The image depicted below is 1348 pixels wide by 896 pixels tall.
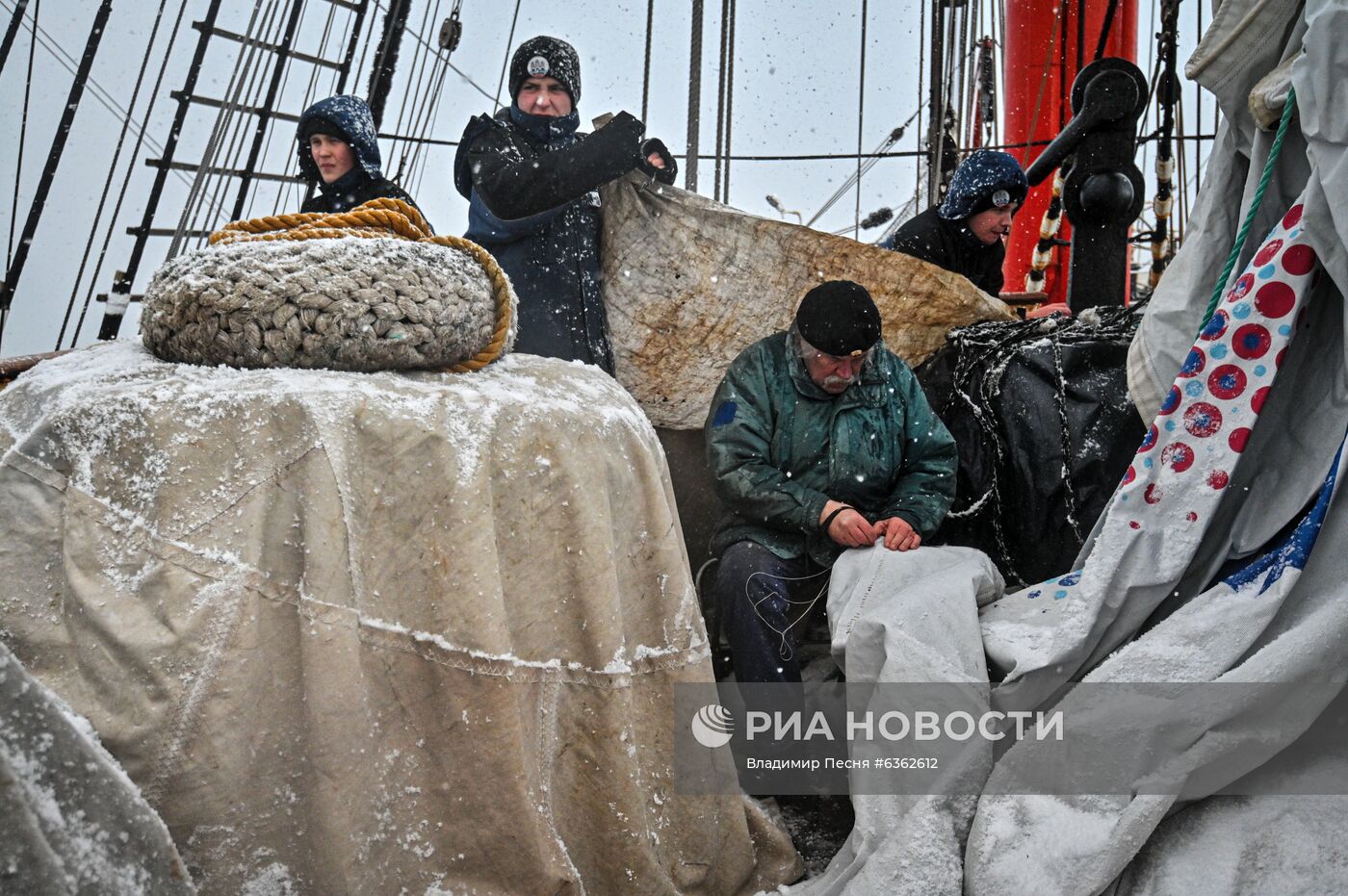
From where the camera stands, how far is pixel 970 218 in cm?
360

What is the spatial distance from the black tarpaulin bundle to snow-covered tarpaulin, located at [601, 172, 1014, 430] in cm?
50

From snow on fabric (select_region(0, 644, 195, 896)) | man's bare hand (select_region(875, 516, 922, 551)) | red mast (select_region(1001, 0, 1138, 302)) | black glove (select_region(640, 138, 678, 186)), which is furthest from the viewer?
red mast (select_region(1001, 0, 1138, 302))

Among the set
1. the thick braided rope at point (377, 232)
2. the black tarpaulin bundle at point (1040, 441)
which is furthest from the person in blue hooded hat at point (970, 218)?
the thick braided rope at point (377, 232)

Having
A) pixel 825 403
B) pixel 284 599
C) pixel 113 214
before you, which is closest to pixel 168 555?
pixel 284 599

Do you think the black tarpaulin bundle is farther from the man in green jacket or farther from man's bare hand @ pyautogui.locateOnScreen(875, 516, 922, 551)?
man's bare hand @ pyautogui.locateOnScreen(875, 516, 922, 551)

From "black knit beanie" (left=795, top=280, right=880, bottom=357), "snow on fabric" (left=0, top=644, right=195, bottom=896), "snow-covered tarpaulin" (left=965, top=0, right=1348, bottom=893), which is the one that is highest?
"black knit beanie" (left=795, top=280, right=880, bottom=357)

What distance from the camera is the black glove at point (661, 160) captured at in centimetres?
308

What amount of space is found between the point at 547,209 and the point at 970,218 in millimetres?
1624

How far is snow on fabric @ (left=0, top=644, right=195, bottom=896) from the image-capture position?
104 centimetres

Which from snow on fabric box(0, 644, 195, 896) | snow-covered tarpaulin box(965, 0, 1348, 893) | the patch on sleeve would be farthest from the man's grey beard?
snow on fabric box(0, 644, 195, 896)

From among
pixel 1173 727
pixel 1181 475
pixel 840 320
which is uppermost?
pixel 840 320

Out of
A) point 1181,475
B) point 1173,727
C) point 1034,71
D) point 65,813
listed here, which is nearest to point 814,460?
point 1181,475

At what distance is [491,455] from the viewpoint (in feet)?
5.51

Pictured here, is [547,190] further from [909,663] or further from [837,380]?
[909,663]
